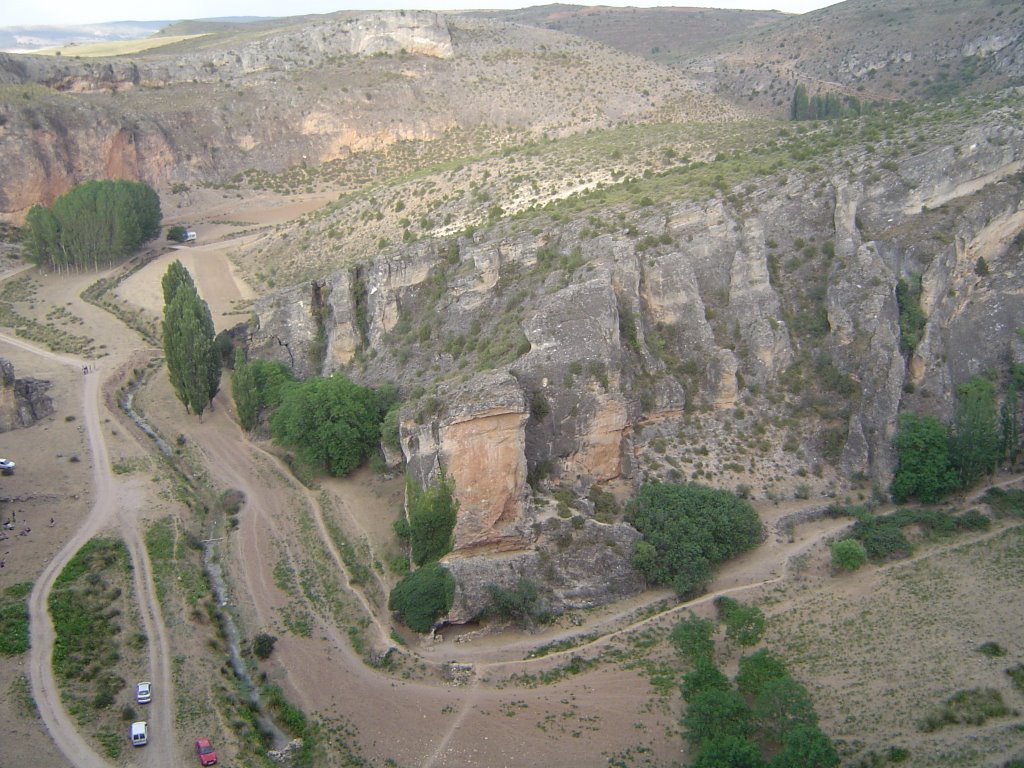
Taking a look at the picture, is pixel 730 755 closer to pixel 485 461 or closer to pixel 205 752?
pixel 485 461

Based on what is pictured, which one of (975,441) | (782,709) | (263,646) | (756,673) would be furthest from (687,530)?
(263,646)

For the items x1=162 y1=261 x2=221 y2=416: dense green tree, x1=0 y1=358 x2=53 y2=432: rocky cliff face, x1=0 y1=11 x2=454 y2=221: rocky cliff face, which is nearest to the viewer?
x1=0 y1=358 x2=53 y2=432: rocky cliff face

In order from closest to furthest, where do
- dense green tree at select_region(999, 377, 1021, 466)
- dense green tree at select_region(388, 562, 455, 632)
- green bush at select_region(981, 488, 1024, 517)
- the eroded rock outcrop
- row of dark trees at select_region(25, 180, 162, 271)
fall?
dense green tree at select_region(388, 562, 455, 632) → the eroded rock outcrop → green bush at select_region(981, 488, 1024, 517) → dense green tree at select_region(999, 377, 1021, 466) → row of dark trees at select_region(25, 180, 162, 271)

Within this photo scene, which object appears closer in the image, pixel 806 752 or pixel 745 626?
pixel 806 752

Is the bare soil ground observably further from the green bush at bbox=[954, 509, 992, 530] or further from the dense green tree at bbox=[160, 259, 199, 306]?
the dense green tree at bbox=[160, 259, 199, 306]

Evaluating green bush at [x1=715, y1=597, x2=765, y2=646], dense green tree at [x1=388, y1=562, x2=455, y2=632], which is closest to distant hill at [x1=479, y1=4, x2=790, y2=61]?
green bush at [x1=715, y1=597, x2=765, y2=646]

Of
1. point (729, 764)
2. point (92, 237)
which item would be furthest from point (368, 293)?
point (92, 237)

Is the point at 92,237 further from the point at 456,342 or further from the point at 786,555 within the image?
the point at 786,555
